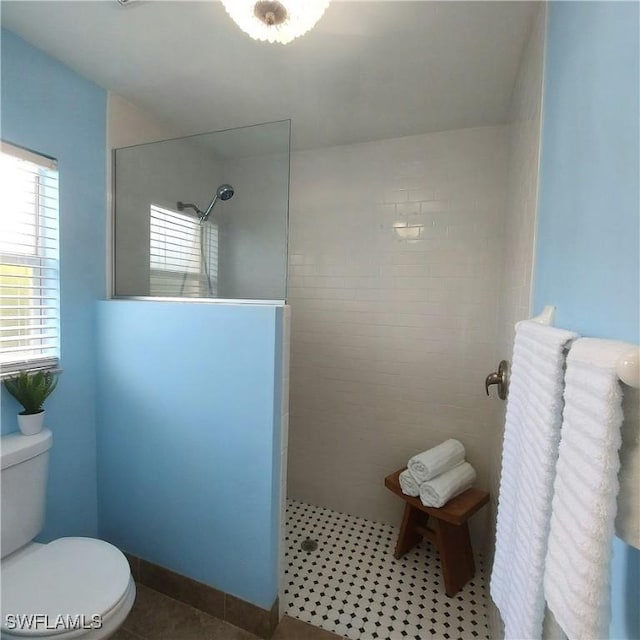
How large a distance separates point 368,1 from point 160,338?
4.88 feet

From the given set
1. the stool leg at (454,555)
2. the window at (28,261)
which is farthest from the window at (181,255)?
the stool leg at (454,555)

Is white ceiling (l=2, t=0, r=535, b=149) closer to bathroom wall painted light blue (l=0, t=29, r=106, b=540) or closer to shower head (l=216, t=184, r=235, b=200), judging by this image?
bathroom wall painted light blue (l=0, t=29, r=106, b=540)

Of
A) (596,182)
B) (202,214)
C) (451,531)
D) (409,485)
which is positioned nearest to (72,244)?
(202,214)

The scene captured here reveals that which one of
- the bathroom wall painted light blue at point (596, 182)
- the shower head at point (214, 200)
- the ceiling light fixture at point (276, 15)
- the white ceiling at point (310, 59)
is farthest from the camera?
the shower head at point (214, 200)

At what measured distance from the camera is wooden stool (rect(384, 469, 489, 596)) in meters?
1.64

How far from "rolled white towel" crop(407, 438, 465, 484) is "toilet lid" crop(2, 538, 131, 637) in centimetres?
130

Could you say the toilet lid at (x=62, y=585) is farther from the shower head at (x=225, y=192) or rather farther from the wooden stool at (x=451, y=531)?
the shower head at (x=225, y=192)

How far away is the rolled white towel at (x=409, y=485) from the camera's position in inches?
68.9

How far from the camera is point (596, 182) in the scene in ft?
2.06

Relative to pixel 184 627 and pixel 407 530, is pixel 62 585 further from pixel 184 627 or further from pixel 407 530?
pixel 407 530

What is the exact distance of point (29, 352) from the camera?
143 centimetres

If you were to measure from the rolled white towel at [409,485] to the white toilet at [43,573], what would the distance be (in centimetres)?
125

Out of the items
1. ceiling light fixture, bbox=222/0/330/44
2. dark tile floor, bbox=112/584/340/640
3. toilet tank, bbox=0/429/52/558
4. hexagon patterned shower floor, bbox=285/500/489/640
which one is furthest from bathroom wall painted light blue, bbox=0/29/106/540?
hexagon patterned shower floor, bbox=285/500/489/640

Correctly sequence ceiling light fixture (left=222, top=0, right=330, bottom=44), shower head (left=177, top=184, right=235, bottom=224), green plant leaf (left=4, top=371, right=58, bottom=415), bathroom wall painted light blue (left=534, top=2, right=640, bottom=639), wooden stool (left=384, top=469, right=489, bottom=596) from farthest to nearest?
shower head (left=177, top=184, right=235, bottom=224) < wooden stool (left=384, top=469, right=489, bottom=596) < green plant leaf (left=4, top=371, right=58, bottom=415) < ceiling light fixture (left=222, top=0, right=330, bottom=44) < bathroom wall painted light blue (left=534, top=2, right=640, bottom=639)
